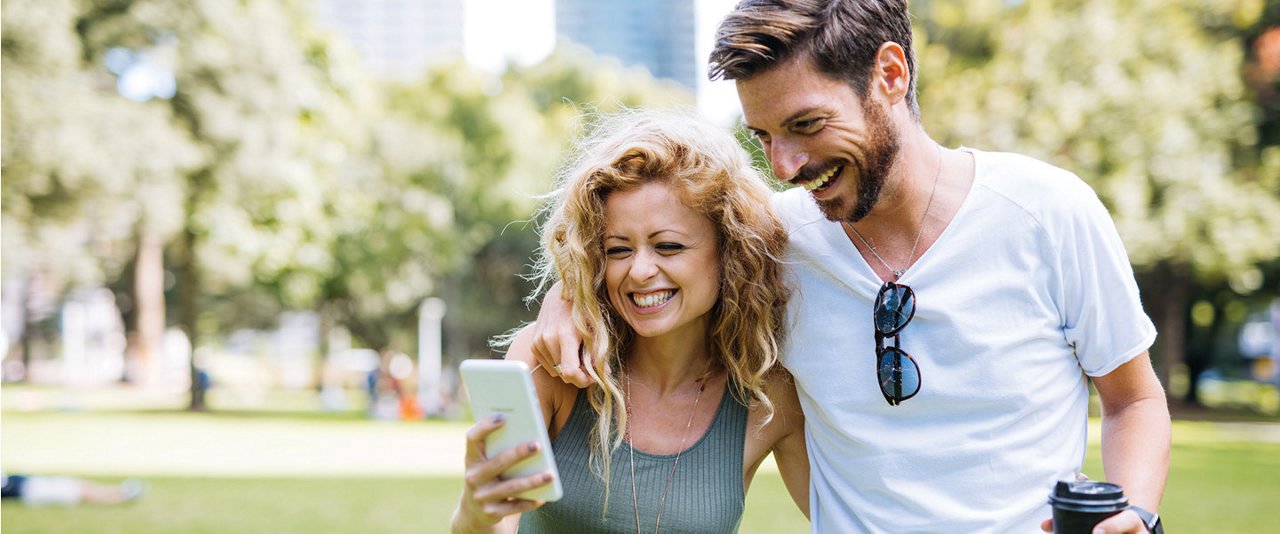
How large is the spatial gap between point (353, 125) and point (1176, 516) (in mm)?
23549

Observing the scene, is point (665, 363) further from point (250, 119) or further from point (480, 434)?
point (250, 119)

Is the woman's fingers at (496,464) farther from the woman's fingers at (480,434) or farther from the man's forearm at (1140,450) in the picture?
the man's forearm at (1140,450)

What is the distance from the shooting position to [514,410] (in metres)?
2.43

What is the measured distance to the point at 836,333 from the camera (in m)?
3.19

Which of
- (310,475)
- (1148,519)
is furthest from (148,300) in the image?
(1148,519)

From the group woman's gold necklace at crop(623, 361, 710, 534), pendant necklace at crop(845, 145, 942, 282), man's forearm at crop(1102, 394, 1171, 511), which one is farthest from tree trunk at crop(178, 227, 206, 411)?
man's forearm at crop(1102, 394, 1171, 511)

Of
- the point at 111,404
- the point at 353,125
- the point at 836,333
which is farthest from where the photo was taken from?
the point at 111,404

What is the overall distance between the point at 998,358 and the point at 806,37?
3.10 ft

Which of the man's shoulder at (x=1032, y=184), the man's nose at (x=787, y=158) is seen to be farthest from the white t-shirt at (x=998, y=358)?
the man's nose at (x=787, y=158)

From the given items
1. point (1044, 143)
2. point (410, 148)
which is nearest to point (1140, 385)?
point (1044, 143)

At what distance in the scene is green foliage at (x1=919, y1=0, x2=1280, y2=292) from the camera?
24.7 m

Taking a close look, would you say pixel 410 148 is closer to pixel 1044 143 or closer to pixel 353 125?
pixel 353 125

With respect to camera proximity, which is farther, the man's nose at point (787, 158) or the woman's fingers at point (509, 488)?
the man's nose at point (787, 158)

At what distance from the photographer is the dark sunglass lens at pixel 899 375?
299cm
